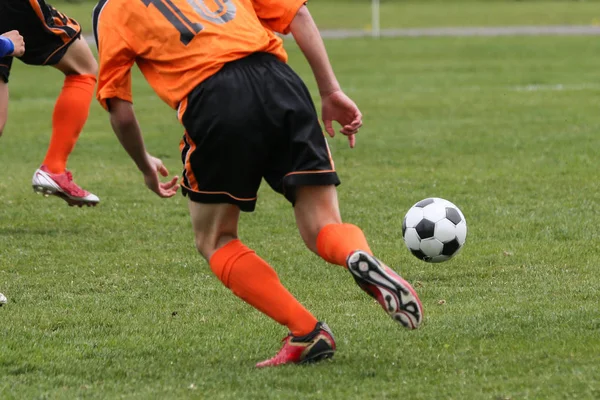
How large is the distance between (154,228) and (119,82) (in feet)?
10.9

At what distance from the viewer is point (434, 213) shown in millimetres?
5391

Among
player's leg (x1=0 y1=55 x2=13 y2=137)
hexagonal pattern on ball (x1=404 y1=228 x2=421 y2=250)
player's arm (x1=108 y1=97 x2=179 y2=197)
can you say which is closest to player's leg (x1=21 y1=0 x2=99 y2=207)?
player's leg (x1=0 y1=55 x2=13 y2=137)

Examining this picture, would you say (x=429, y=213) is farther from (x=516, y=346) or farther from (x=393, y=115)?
(x=393, y=115)

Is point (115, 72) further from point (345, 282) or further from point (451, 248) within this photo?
point (345, 282)

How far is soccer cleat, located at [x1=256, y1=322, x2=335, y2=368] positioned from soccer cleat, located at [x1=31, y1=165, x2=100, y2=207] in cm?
310

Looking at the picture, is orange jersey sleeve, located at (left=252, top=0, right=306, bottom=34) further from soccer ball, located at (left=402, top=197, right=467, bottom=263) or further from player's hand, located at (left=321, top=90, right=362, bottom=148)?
soccer ball, located at (left=402, top=197, right=467, bottom=263)

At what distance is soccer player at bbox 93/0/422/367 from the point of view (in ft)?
13.3

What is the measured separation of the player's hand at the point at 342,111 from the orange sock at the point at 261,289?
0.58 metres

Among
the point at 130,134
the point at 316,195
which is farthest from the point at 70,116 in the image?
the point at 316,195

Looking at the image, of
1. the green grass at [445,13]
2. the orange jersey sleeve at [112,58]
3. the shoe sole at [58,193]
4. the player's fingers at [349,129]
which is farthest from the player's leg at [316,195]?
the green grass at [445,13]

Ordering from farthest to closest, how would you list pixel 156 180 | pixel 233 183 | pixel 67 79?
pixel 67 79 < pixel 156 180 < pixel 233 183

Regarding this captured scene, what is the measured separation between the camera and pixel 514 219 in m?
7.36

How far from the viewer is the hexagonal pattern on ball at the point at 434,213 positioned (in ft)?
17.5

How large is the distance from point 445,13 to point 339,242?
119 ft
